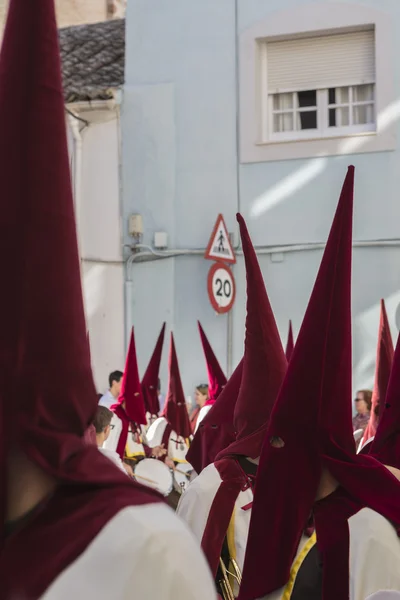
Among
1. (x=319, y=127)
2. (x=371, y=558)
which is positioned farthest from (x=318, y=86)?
(x=371, y=558)

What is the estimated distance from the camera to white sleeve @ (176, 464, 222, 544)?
3908 mm

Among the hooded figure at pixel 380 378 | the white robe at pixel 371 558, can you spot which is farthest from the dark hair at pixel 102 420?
the white robe at pixel 371 558

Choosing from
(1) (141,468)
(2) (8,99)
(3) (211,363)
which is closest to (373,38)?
(3) (211,363)

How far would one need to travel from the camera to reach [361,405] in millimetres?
10109

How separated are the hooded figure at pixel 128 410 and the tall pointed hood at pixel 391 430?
185 inches

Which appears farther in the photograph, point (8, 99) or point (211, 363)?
point (211, 363)

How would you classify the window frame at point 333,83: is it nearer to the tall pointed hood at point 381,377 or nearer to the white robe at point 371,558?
the tall pointed hood at point 381,377

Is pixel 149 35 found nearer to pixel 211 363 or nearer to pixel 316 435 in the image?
pixel 211 363

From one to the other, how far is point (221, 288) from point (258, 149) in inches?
77.5

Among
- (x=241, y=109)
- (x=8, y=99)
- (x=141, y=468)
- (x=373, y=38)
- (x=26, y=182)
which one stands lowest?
(x=141, y=468)

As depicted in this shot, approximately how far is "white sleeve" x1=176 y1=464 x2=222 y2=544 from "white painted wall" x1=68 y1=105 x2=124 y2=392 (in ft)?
29.8

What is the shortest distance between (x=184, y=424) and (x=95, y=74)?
6.51 meters

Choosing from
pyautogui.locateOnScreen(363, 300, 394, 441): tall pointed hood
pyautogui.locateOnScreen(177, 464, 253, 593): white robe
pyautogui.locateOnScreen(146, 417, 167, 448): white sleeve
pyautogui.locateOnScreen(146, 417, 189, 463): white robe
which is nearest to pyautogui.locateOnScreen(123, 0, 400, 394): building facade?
pyautogui.locateOnScreen(146, 417, 189, 463): white robe

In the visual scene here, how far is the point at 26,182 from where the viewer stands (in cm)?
195
